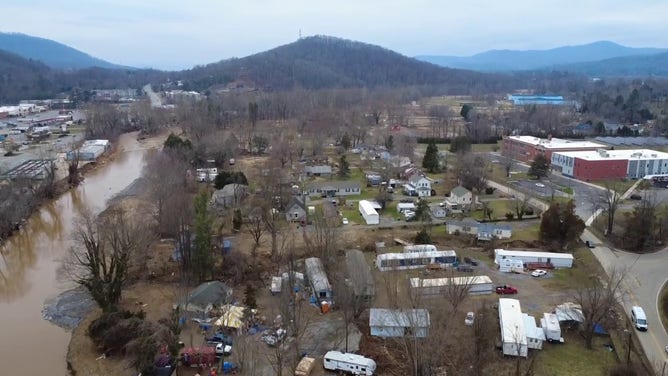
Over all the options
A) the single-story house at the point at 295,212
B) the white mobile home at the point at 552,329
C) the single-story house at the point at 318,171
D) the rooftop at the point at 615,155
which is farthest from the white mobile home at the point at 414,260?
the rooftop at the point at 615,155

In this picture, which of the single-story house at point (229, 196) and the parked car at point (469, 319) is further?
the single-story house at point (229, 196)

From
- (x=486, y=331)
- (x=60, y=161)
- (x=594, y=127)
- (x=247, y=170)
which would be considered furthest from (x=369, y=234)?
(x=594, y=127)

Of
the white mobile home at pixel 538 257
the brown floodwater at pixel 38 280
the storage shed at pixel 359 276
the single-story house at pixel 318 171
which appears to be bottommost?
the brown floodwater at pixel 38 280

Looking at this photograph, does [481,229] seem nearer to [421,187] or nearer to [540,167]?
[421,187]

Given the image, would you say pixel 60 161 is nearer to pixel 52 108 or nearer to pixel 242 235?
pixel 242 235

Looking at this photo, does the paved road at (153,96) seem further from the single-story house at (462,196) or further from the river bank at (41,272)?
the single-story house at (462,196)

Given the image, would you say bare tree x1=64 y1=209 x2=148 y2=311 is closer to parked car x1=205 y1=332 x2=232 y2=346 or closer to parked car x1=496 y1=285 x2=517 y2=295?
parked car x1=205 y1=332 x2=232 y2=346
